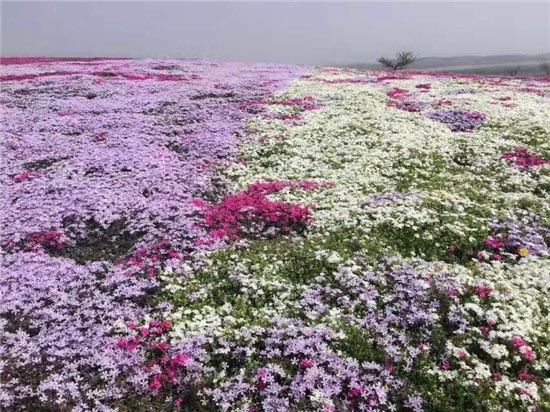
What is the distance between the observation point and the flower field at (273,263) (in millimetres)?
11578

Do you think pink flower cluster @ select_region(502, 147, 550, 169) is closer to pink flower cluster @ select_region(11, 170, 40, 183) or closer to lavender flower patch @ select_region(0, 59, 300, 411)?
lavender flower patch @ select_region(0, 59, 300, 411)

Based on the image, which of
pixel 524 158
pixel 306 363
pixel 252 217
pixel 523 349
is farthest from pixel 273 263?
pixel 524 158

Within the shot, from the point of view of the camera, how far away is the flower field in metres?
11.6

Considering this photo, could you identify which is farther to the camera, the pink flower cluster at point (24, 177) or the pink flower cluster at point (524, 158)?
the pink flower cluster at point (524, 158)

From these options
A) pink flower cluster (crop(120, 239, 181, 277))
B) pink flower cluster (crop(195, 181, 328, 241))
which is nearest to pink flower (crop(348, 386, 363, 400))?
pink flower cluster (crop(120, 239, 181, 277))

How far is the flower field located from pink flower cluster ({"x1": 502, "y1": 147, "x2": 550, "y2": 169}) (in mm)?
152

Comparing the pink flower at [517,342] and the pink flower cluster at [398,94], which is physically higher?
the pink flower cluster at [398,94]

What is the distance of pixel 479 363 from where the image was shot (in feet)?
39.3

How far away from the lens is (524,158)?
24.9 metres

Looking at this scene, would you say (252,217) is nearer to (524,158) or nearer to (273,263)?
(273,263)

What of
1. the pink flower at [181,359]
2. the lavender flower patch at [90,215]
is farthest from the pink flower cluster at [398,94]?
the pink flower at [181,359]

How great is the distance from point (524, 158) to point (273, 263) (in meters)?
15.9

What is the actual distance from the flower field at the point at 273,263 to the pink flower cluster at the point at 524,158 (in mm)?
152

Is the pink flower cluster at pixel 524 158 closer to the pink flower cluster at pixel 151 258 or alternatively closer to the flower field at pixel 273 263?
the flower field at pixel 273 263
